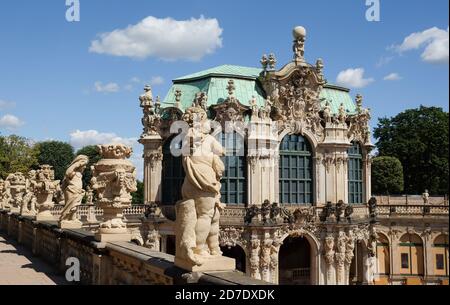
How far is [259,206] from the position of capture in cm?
3061

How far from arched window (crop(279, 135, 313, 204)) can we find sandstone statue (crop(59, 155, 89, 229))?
64.9ft

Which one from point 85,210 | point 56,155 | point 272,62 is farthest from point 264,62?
point 56,155

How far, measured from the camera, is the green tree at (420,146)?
2416 inches

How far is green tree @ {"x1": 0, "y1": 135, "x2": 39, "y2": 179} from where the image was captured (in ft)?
196

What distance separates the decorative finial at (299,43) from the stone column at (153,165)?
10.6 meters

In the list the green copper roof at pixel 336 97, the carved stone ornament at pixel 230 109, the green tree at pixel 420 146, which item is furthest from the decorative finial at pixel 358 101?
the green tree at pixel 420 146

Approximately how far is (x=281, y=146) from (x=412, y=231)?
576 inches

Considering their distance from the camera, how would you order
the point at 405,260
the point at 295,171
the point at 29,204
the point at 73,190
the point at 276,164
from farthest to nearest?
the point at 405,260, the point at 295,171, the point at 276,164, the point at 29,204, the point at 73,190

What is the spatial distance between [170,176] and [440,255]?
22654 millimetres

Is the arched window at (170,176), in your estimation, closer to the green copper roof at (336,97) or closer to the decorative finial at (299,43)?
the decorative finial at (299,43)

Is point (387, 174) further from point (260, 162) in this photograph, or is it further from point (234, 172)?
point (234, 172)

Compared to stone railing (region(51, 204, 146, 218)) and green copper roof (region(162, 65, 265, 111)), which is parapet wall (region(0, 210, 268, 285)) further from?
green copper roof (region(162, 65, 265, 111))

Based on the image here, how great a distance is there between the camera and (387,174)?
5734 centimetres
